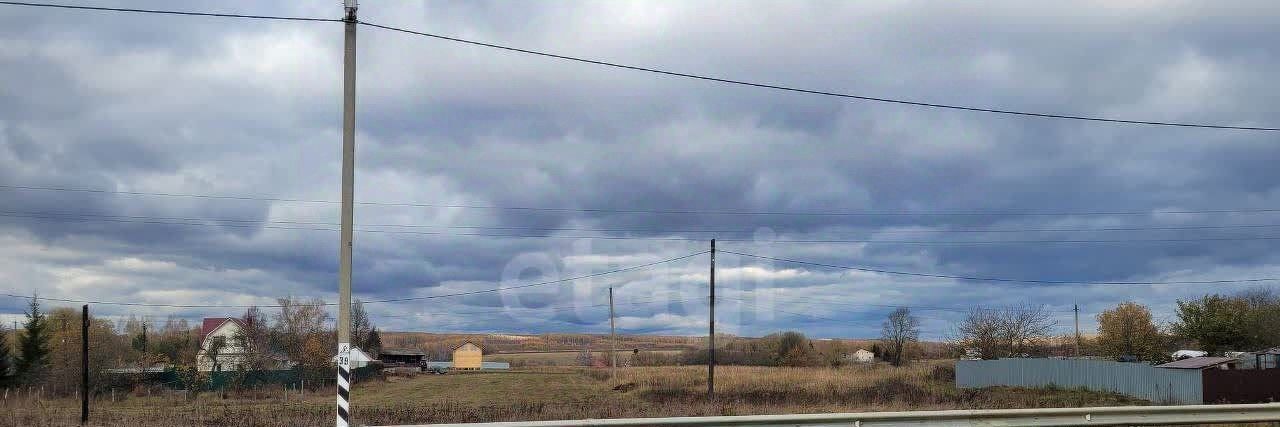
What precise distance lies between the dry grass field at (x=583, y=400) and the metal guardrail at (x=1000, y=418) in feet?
37.7

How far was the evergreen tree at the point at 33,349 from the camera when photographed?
208 ft

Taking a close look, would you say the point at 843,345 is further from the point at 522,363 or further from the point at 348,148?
the point at 348,148

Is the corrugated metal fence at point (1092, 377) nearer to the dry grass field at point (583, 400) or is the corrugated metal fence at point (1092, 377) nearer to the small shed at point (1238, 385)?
the small shed at point (1238, 385)

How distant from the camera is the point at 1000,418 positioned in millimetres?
19703

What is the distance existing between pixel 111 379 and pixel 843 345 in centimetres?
6145

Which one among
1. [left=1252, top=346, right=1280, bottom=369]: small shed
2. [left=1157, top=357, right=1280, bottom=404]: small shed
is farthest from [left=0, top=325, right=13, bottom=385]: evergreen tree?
[left=1252, top=346, right=1280, bottom=369]: small shed

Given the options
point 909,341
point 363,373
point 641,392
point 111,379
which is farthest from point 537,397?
point 909,341

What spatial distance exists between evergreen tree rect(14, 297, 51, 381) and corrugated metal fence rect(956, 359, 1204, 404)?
60074mm

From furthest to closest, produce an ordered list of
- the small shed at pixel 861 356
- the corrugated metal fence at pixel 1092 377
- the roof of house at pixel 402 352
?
the roof of house at pixel 402 352, the small shed at pixel 861 356, the corrugated metal fence at pixel 1092 377

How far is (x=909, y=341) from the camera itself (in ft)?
274

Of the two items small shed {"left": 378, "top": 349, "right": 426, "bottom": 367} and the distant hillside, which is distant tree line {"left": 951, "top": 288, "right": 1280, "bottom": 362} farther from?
small shed {"left": 378, "top": 349, "right": 426, "bottom": 367}

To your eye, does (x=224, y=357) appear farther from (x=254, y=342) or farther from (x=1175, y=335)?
(x=1175, y=335)

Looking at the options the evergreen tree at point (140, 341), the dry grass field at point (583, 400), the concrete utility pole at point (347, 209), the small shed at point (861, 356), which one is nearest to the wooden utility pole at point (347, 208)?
the concrete utility pole at point (347, 209)

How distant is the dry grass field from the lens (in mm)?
31859
